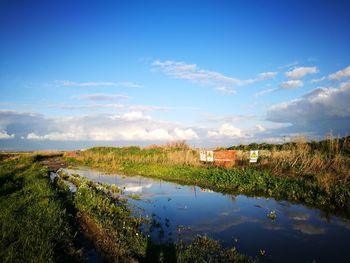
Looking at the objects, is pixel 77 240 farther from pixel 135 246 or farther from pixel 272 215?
pixel 272 215

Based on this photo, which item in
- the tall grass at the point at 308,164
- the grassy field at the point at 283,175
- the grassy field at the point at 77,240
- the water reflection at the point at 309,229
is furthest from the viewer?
the tall grass at the point at 308,164

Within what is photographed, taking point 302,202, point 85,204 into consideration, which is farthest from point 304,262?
point 85,204

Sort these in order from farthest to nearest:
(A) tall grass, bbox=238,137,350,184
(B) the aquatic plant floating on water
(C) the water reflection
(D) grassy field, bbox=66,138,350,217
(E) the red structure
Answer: (E) the red structure < (A) tall grass, bbox=238,137,350,184 < (D) grassy field, bbox=66,138,350,217 < (B) the aquatic plant floating on water < (C) the water reflection

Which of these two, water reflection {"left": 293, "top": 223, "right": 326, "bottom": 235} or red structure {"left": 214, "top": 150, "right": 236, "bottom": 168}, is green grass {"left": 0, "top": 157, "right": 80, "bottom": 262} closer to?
water reflection {"left": 293, "top": 223, "right": 326, "bottom": 235}

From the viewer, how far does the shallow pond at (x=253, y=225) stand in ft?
27.3

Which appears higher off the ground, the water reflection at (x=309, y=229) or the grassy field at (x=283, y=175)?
the grassy field at (x=283, y=175)

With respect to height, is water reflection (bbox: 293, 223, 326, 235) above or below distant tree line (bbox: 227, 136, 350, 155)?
below

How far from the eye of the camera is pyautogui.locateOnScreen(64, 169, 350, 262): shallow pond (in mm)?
8312

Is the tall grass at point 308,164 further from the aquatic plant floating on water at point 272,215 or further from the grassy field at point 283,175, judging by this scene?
the aquatic plant floating on water at point 272,215

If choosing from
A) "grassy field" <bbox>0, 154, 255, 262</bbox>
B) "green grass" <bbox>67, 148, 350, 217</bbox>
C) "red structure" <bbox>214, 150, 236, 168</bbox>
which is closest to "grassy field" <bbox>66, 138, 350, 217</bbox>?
"green grass" <bbox>67, 148, 350, 217</bbox>

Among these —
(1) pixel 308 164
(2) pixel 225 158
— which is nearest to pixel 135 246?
(1) pixel 308 164

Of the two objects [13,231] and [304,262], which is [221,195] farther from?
[13,231]

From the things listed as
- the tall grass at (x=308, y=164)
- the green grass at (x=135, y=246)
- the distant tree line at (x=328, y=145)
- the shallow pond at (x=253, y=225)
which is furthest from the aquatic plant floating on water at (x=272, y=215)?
the distant tree line at (x=328, y=145)

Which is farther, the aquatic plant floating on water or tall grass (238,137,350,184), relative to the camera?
tall grass (238,137,350,184)
